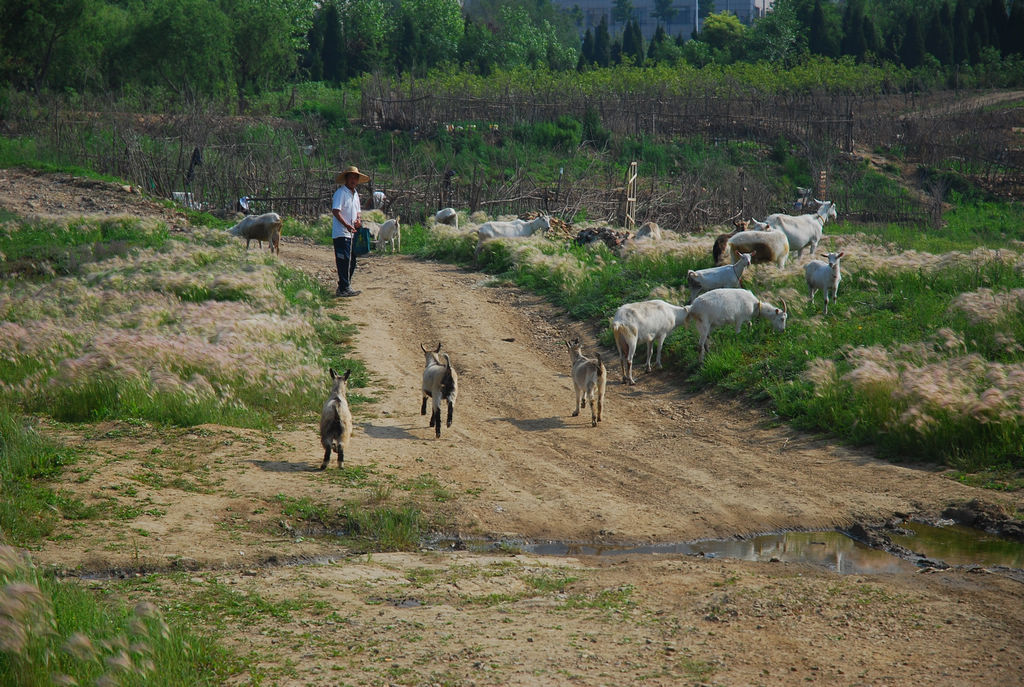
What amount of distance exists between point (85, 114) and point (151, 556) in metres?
31.1

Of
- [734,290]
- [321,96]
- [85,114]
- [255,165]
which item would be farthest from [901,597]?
[321,96]

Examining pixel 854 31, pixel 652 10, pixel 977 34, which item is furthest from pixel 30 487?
pixel 652 10

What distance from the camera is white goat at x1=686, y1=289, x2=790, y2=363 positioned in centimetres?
1232

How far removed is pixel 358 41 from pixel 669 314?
5957 cm

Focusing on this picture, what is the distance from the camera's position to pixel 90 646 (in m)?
3.80

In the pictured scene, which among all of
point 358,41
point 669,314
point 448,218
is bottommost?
point 669,314

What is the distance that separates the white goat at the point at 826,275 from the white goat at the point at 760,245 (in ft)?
5.71

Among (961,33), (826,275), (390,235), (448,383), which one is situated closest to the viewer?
(448,383)

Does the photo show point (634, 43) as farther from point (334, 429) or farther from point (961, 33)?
point (334, 429)

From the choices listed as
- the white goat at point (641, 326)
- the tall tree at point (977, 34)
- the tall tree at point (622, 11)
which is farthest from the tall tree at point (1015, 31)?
the tall tree at point (622, 11)

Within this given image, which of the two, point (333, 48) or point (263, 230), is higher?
point (333, 48)

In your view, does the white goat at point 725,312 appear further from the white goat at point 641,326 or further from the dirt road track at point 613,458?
the dirt road track at point 613,458

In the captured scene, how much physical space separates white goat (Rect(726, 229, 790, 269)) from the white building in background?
106 m

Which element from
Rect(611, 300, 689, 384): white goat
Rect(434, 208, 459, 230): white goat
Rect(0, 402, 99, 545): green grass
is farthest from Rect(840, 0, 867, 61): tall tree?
Rect(0, 402, 99, 545): green grass
